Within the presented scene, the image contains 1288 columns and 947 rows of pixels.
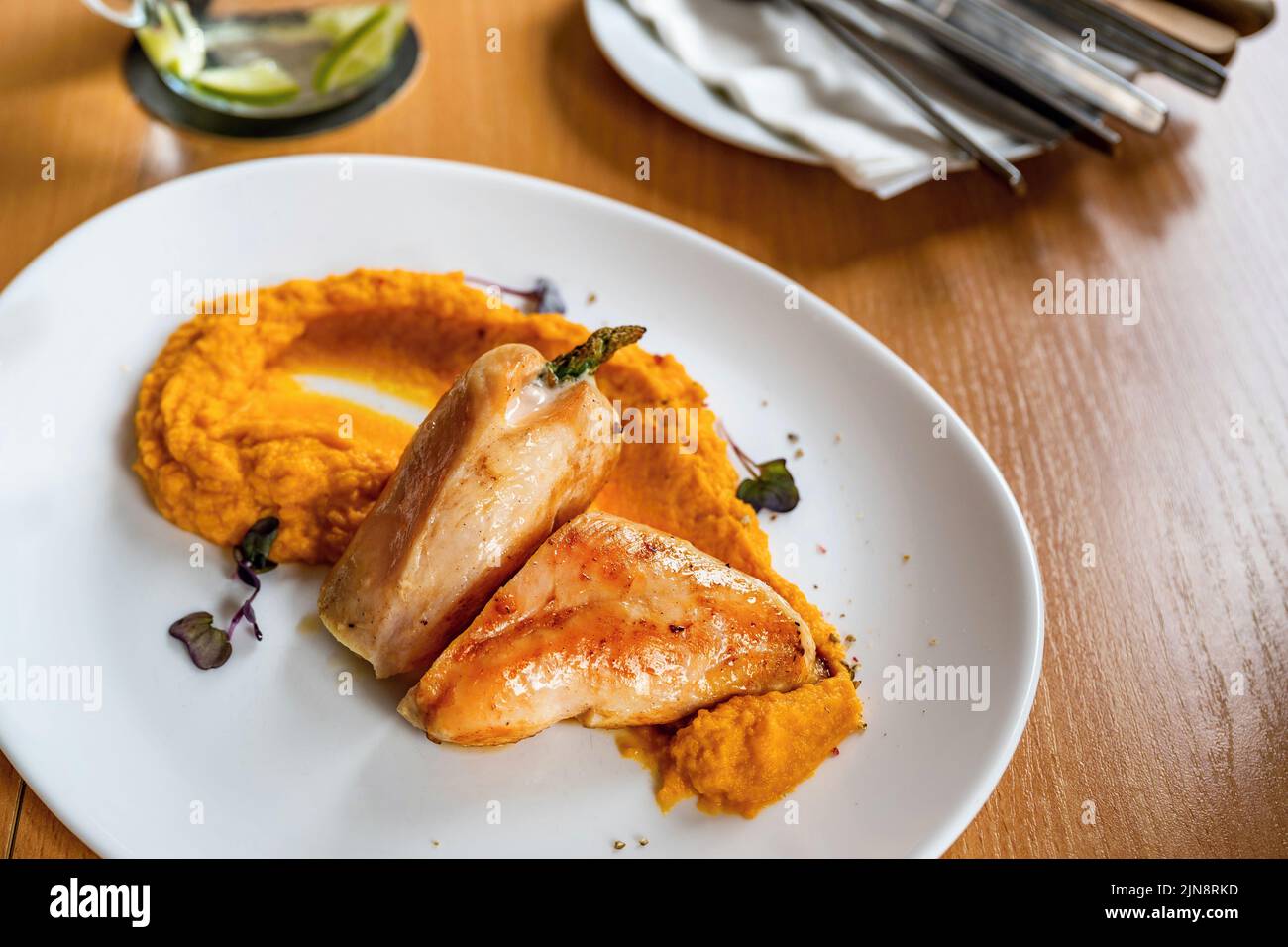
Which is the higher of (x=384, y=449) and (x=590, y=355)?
(x=590, y=355)

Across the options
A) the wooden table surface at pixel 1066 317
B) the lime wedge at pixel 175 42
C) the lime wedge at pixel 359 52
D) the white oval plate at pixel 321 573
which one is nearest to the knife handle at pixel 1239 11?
the wooden table surface at pixel 1066 317

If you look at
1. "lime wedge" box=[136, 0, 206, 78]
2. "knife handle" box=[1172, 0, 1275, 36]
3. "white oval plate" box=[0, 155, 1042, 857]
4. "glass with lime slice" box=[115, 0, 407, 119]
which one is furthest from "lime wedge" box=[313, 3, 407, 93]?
"knife handle" box=[1172, 0, 1275, 36]

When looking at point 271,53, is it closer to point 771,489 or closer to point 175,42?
point 175,42

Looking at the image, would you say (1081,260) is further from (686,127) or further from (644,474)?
(644,474)

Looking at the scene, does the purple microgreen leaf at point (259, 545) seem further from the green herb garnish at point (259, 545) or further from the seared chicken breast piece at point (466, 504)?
the seared chicken breast piece at point (466, 504)

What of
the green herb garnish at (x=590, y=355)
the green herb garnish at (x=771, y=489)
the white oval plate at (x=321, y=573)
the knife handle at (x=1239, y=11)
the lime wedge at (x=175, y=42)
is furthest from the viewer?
the knife handle at (x=1239, y=11)

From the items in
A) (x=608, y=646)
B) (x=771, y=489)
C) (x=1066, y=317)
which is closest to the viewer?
(x=608, y=646)

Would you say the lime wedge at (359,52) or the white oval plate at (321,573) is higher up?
the lime wedge at (359,52)

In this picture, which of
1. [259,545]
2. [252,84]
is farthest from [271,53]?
[259,545]

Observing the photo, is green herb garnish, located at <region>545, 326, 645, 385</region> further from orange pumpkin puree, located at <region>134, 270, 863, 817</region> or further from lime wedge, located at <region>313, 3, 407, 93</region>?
lime wedge, located at <region>313, 3, 407, 93</region>
